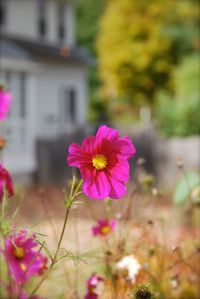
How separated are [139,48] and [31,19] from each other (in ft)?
39.6

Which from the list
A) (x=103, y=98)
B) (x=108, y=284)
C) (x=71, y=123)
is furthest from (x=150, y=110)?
(x=108, y=284)

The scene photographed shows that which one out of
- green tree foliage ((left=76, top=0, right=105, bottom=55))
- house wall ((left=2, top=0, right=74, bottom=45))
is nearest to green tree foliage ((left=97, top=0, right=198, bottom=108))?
house wall ((left=2, top=0, right=74, bottom=45))

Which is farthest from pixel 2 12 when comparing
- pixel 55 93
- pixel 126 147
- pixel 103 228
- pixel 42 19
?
pixel 126 147

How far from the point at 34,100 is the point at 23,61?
90cm

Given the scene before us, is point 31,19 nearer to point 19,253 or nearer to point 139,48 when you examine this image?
point 139,48

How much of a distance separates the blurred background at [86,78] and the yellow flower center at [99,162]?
1635 millimetres

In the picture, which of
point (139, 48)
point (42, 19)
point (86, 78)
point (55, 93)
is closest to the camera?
point (55, 93)

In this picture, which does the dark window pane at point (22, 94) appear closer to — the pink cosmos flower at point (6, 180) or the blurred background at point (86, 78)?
the blurred background at point (86, 78)

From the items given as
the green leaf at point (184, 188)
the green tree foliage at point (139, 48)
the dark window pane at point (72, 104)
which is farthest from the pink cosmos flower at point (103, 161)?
the green tree foliage at point (139, 48)

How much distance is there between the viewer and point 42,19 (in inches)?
875

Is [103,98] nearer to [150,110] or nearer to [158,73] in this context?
[150,110]

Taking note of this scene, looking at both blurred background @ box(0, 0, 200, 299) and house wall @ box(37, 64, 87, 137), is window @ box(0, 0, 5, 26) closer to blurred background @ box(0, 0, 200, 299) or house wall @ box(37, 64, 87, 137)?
blurred background @ box(0, 0, 200, 299)

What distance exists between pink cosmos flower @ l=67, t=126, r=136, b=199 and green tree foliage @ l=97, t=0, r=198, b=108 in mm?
29583

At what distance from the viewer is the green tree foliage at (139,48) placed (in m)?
32.2
